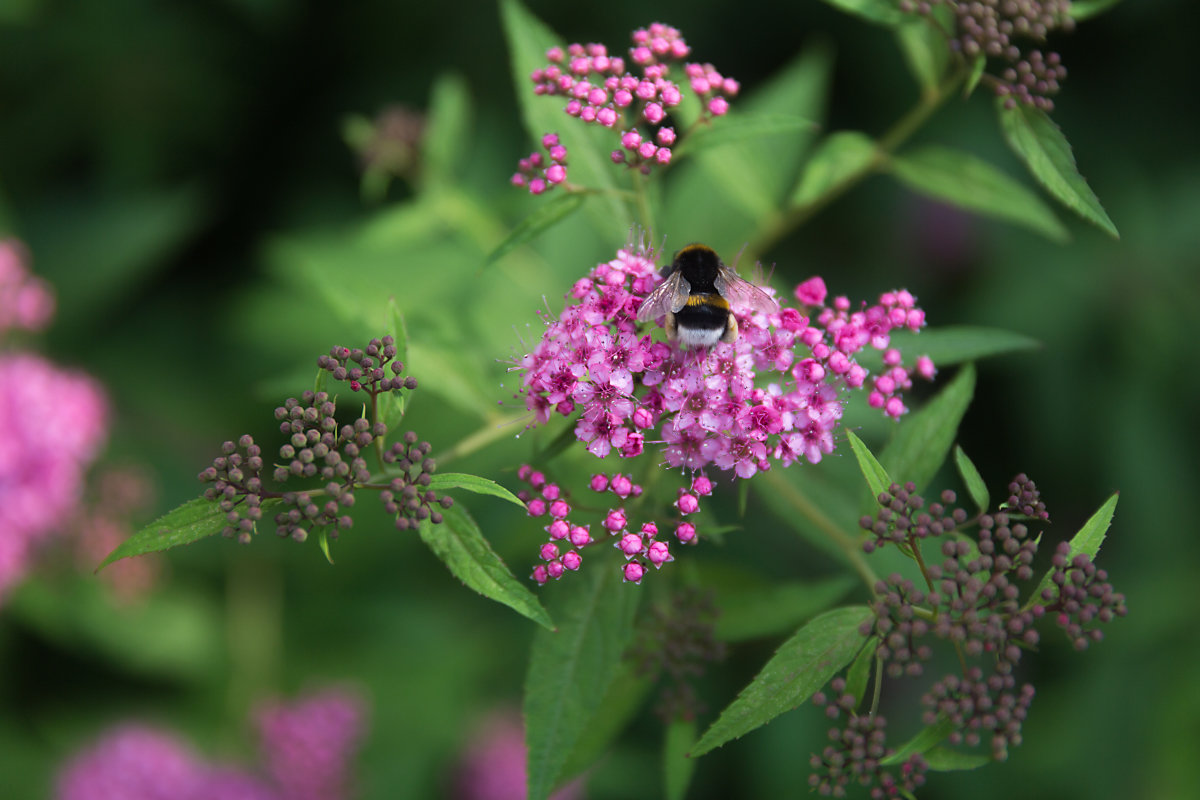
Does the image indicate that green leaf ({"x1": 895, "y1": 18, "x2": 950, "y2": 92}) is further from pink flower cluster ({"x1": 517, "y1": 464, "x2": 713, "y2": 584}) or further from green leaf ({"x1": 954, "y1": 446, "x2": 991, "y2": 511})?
pink flower cluster ({"x1": 517, "y1": 464, "x2": 713, "y2": 584})

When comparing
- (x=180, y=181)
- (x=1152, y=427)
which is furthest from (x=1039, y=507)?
(x=180, y=181)

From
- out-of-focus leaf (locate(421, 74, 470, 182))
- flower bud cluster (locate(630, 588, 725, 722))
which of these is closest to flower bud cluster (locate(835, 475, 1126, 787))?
flower bud cluster (locate(630, 588, 725, 722))

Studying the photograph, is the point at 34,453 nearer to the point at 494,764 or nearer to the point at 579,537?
the point at 494,764

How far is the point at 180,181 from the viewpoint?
5641mm

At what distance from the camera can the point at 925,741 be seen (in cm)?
205

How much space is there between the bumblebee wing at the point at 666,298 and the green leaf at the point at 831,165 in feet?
1.59

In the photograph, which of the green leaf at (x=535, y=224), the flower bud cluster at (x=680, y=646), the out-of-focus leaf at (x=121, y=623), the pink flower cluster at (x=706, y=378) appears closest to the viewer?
the pink flower cluster at (x=706, y=378)

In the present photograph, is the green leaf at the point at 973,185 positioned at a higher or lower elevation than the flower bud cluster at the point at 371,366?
higher

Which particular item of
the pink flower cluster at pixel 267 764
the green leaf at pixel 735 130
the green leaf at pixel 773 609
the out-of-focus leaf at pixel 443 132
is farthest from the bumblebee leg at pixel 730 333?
the pink flower cluster at pixel 267 764

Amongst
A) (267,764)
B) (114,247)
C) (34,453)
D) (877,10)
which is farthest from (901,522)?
(114,247)

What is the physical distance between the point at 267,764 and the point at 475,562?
3138mm

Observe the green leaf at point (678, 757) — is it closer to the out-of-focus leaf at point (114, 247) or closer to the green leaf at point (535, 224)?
the green leaf at point (535, 224)

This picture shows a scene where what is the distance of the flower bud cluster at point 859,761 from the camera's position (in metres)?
2.04

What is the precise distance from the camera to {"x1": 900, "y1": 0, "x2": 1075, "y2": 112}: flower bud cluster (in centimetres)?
245
